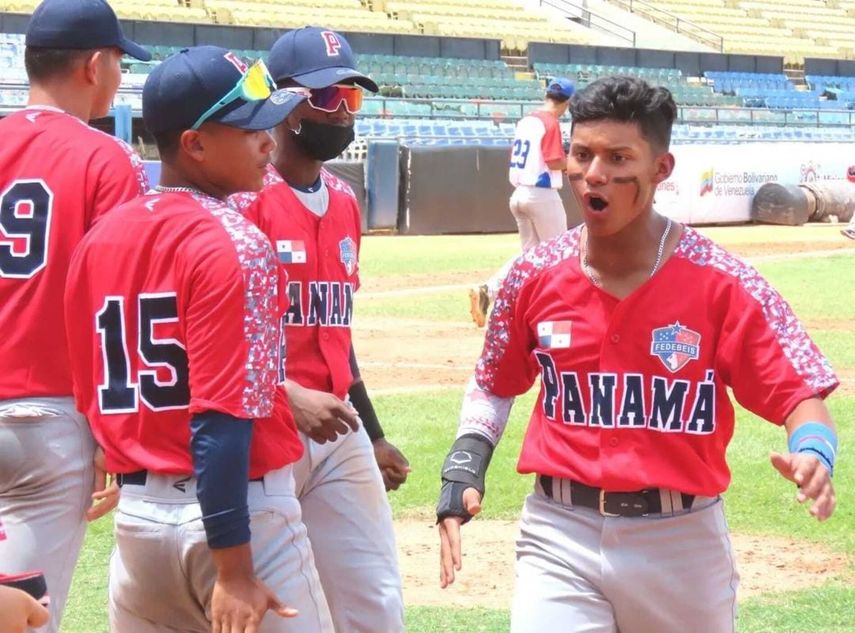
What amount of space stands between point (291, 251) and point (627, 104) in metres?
1.28

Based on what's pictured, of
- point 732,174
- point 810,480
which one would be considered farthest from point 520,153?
point 732,174

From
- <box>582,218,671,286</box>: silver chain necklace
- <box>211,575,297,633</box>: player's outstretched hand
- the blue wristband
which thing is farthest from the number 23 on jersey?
<box>211,575,297,633</box>: player's outstretched hand

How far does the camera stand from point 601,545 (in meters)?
3.42

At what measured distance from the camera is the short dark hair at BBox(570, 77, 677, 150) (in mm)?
3504

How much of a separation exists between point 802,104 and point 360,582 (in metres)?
41.7

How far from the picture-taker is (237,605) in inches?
118

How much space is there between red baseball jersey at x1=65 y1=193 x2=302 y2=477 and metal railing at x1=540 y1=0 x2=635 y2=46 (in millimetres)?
44469

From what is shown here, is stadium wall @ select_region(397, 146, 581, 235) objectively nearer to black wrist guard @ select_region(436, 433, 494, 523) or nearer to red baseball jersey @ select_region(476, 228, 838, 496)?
black wrist guard @ select_region(436, 433, 494, 523)

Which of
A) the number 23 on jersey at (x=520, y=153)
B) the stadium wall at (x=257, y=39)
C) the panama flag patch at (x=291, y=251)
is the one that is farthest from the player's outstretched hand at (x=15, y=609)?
the stadium wall at (x=257, y=39)

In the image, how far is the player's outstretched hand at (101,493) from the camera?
3.98 meters

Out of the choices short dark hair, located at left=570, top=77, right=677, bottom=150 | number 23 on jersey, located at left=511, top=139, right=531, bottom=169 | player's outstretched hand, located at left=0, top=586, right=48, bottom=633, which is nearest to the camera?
player's outstretched hand, located at left=0, top=586, right=48, bottom=633

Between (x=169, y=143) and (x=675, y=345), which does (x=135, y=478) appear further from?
(x=675, y=345)

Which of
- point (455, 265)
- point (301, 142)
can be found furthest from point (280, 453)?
point (455, 265)

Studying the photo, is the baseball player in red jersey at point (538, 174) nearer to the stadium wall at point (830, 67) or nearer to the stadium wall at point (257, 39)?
the stadium wall at point (257, 39)
